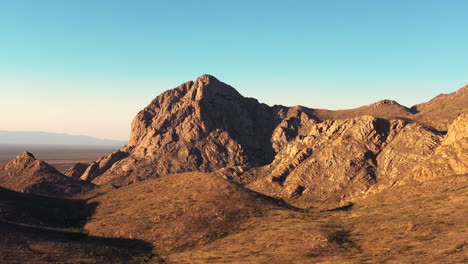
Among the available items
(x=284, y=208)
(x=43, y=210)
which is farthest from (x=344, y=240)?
(x=43, y=210)

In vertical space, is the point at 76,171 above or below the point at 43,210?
below

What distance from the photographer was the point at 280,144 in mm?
167750

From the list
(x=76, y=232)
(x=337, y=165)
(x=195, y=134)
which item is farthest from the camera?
(x=195, y=134)

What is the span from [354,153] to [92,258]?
3310 inches

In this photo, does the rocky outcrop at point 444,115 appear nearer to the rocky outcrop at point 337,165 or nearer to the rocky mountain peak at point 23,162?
the rocky outcrop at point 337,165

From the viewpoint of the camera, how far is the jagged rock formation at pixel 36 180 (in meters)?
101

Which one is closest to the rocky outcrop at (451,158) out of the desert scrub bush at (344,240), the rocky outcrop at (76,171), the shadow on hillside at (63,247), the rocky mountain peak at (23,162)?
the desert scrub bush at (344,240)

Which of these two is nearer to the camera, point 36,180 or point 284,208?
point 284,208

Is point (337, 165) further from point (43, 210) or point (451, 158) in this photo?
point (43, 210)

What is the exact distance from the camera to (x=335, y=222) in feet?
137

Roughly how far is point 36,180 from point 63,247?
267 feet

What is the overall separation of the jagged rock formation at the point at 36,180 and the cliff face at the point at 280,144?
25701mm

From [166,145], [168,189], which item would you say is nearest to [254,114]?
[166,145]

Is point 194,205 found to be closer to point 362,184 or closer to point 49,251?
point 49,251
